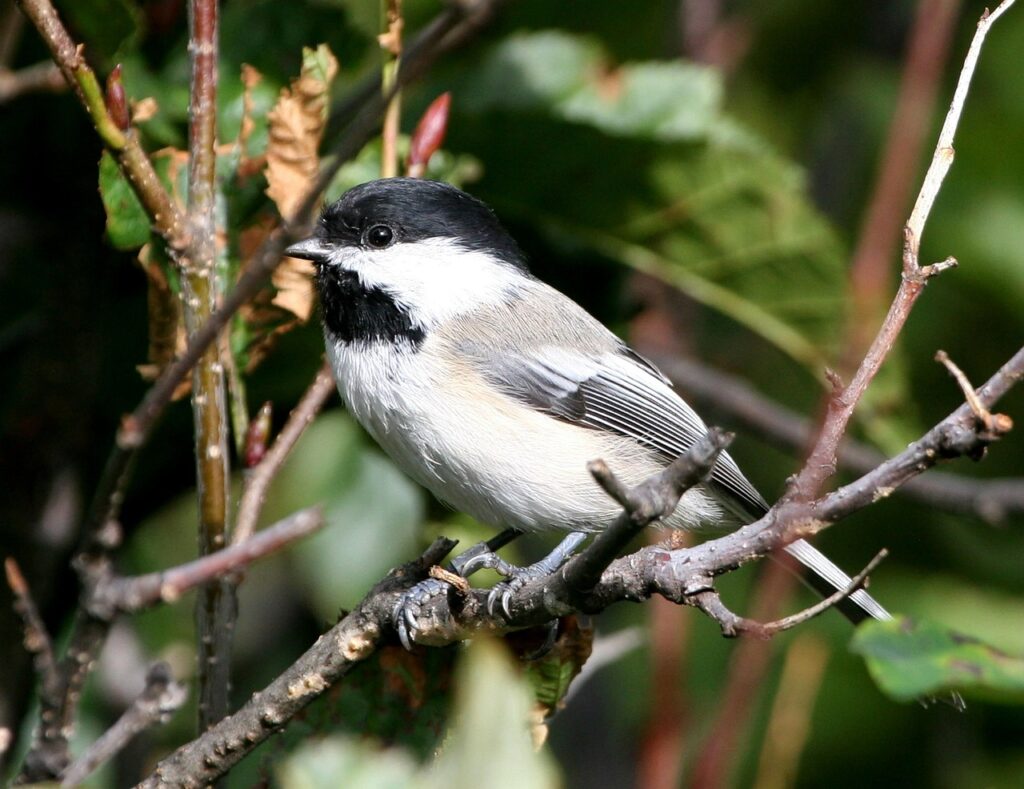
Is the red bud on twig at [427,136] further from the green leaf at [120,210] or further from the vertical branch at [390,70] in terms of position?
the green leaf at [120,210]

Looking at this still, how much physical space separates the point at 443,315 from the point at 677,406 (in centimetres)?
45

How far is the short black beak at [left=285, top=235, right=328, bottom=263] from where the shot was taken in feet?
7.00

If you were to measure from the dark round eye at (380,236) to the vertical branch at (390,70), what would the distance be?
0.09 m

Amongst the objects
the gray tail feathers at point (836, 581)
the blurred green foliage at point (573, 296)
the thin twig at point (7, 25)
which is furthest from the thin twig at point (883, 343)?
the thin twig at point (7, 25)

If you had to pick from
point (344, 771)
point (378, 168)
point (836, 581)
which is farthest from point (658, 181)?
point (344, 771)

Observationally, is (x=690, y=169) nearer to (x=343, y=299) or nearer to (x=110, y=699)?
(x=343, y=299)

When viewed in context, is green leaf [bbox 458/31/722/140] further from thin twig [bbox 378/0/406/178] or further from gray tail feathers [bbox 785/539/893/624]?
gray tail feathers [bbox 785/539/893/624]

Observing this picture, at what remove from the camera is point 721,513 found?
233 centimetres

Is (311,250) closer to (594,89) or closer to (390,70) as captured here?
(390,70)

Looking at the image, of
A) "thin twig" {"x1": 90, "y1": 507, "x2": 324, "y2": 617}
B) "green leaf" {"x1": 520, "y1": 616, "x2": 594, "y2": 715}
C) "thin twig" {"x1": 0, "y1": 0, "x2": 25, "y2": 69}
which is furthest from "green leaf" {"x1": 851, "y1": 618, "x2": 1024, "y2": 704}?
"thin twig" {"x1": 0, "y1": 0, "x2": 25, "y2": 69}

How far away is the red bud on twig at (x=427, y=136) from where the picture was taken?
2002 mm

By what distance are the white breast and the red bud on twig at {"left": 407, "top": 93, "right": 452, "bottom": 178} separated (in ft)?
0.97

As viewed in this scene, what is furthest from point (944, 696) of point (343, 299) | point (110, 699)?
point (110, 699)

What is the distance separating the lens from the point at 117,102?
4.93 ft
